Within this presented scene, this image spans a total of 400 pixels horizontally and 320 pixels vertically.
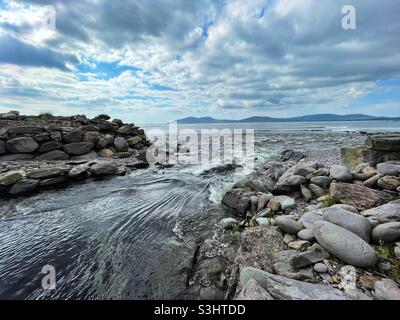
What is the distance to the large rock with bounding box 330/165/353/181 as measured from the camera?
496cm

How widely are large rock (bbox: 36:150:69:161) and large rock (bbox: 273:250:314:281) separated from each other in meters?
13.2

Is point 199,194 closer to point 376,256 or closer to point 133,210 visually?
point 133,210

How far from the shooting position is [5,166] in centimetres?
909

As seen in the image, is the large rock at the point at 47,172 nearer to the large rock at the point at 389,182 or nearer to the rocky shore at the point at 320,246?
the rocky shore at the point at 320,246

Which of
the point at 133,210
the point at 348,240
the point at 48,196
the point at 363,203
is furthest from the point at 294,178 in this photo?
the point at 48,196

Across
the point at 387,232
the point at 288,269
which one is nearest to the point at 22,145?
the point at 288,269

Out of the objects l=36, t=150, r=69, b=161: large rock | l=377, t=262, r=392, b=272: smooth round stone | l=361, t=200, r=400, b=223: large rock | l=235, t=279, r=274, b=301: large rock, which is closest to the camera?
l=235, t=279, r=274, b=301: large rock

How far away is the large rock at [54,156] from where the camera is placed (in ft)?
37.3

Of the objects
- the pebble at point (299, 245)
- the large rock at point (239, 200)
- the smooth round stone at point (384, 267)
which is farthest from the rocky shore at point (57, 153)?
the smooth round stone at point (384, 267)

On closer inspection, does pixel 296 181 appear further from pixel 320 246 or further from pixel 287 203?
pixel 320 246

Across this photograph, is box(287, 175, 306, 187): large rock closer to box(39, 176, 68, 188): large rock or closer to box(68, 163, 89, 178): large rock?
box(68, 163, 89, 178): large rock

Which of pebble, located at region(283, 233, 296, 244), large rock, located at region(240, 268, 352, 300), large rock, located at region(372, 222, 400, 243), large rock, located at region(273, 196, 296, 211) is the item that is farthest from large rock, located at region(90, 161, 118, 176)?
large rock, located at region(372, 222, 400, 243)

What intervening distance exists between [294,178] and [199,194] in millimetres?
3424
